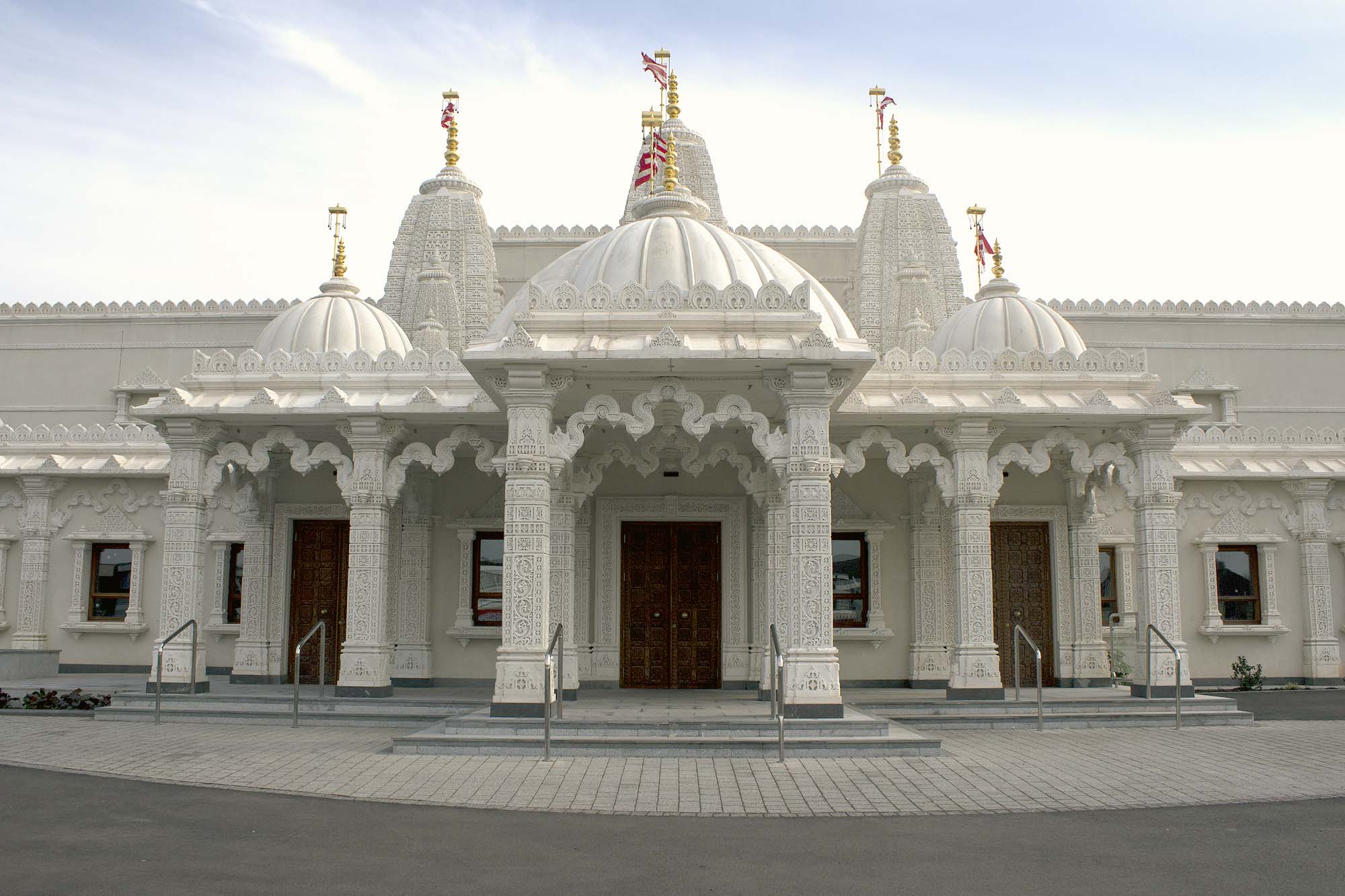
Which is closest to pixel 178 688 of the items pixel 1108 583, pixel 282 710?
pixel 282 710

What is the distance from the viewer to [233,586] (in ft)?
56.5

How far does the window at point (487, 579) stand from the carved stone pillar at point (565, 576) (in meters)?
2.05

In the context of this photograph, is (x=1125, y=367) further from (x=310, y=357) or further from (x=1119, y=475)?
(x=310, y=357)

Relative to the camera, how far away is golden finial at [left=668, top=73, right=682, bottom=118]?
47.3ft

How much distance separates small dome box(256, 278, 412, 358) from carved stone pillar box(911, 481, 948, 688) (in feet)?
26.1

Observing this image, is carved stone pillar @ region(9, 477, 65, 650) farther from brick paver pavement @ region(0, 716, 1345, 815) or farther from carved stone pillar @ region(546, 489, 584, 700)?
carved stone pillar @ region(546, 489, 584, 700)

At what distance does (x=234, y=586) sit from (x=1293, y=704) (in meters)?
15.4

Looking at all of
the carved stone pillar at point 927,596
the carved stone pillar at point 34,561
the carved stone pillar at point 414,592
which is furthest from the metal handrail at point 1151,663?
the carved stone pillar at point 34,561

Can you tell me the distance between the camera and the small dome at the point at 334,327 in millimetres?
16672

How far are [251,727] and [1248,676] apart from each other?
46.7 feet

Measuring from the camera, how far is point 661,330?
10.9m

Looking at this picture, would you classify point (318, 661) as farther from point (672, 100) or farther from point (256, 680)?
point (672, 100)

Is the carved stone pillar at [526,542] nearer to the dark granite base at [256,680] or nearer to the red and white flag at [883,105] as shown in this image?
the dark granite base at [256,680]

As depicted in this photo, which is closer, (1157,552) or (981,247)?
(1157,552)
